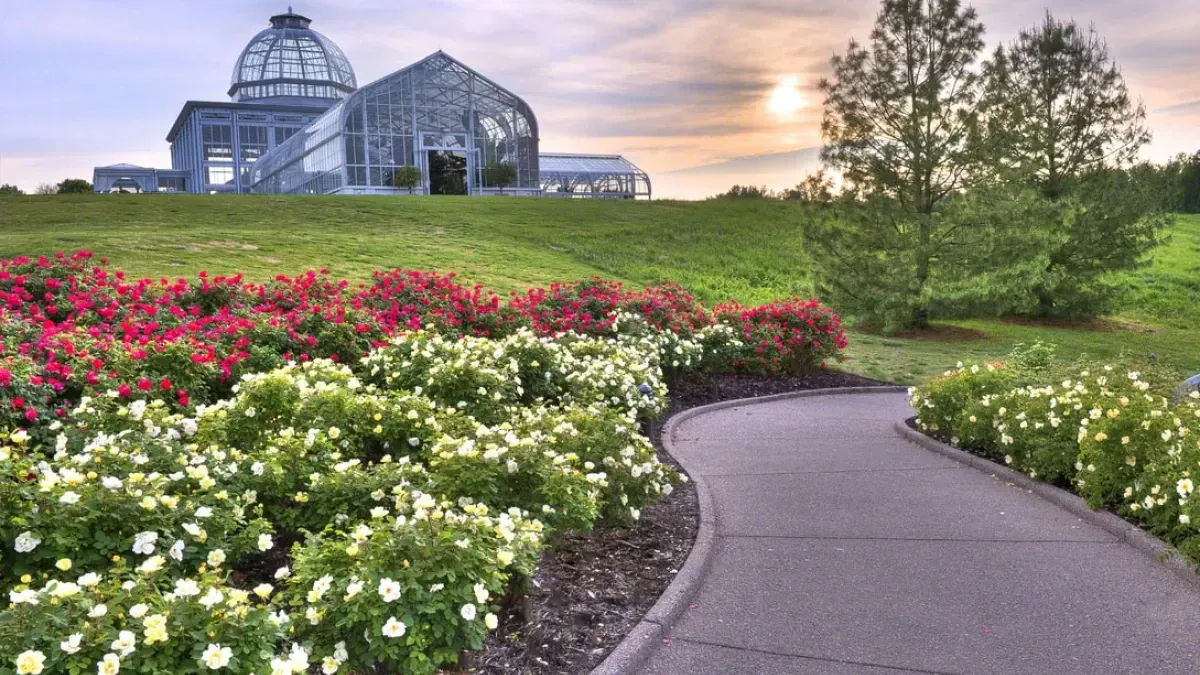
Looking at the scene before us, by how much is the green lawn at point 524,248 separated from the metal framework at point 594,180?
12456 millimetres

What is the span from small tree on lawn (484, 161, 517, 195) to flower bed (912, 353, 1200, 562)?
3178 centimetres

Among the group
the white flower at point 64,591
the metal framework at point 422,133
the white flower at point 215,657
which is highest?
the metal framework at point 422,133

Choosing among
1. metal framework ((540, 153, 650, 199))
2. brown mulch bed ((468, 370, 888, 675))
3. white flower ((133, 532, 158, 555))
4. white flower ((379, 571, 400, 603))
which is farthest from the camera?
metal framework ((540, 153, 650, 199))

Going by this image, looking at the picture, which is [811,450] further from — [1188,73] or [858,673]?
[1188,73]

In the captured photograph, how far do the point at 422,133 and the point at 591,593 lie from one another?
3455 cm

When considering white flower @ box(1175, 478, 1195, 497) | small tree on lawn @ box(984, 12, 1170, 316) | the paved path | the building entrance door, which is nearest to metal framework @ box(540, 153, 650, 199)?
the building entrance door

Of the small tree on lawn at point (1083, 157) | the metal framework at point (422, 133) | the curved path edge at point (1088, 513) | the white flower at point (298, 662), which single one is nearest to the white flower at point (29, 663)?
the white flower at point (298, 662)

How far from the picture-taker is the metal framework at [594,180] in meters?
46.9

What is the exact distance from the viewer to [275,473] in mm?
4129

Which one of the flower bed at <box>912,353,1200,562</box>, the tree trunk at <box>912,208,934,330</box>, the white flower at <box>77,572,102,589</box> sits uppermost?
the tree trunk at <box>912,208,934,330</box>

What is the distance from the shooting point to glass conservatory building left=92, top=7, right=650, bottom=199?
35.3 metres

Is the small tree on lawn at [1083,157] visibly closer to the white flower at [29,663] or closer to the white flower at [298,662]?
the white flower at [298,662]

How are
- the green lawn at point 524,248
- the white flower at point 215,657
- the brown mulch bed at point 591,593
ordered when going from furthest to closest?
1. the green lawn at point 524,248
2. the brown mulch bed at point 591,593
3. the white flower at point 215,657

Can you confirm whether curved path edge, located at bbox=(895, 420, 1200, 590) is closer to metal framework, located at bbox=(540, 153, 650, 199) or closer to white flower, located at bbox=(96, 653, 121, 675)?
white flower, located at bbox=(96, 653, 121, 675)
